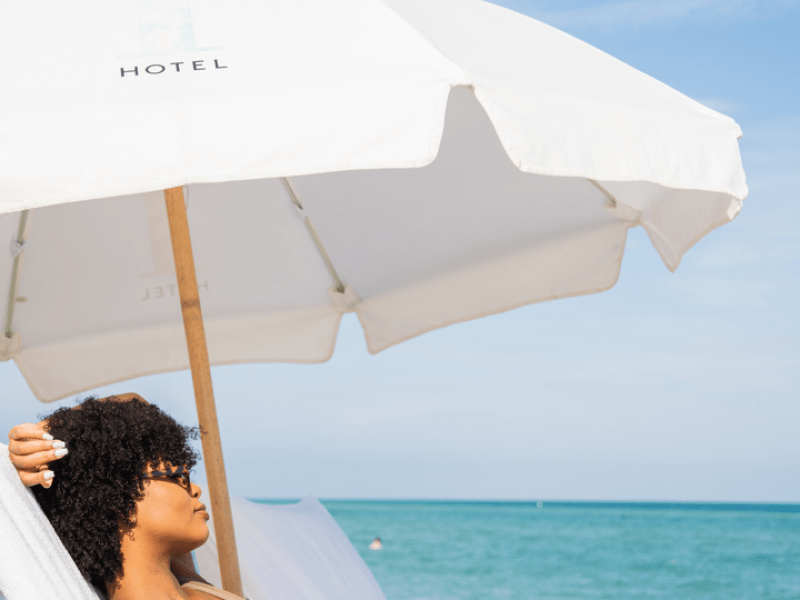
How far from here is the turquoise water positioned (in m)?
17.5

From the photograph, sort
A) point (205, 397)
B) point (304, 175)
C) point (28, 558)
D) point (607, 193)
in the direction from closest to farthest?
point (28, 558), point (205, 397), point (304, 175), point (607, 193)

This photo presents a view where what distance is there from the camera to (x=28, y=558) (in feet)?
5.04

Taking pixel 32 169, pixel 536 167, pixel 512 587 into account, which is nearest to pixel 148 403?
pixel 32 169

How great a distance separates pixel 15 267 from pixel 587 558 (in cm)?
2320

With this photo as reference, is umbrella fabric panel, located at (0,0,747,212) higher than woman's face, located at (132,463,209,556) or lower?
higher

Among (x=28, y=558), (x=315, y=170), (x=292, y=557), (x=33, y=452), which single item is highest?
(x=315, y=170)

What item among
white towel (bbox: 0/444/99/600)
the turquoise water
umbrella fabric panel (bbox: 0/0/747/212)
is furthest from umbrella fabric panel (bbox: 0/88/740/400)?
the turquoise water

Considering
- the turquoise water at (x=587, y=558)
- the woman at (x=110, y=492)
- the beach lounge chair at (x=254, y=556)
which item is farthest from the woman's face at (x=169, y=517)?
the turquoise water at (x=587, y=558)

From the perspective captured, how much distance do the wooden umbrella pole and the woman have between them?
0.76m

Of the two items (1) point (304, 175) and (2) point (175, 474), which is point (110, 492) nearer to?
(2) point (175, 474)

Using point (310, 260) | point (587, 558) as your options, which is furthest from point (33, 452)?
point (587, 558)

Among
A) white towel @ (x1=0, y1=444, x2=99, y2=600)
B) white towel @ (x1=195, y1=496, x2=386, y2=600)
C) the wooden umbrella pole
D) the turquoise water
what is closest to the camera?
white towel @ (x1=0, y1=444, x2=99, y2=600)

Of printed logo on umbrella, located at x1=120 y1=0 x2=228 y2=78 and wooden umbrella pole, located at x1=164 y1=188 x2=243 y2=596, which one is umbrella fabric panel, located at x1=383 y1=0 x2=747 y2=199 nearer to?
printed logo on umbrella, located at x1=120 y1=0 x2=228 y2=78

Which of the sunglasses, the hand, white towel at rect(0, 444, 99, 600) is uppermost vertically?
the hand
